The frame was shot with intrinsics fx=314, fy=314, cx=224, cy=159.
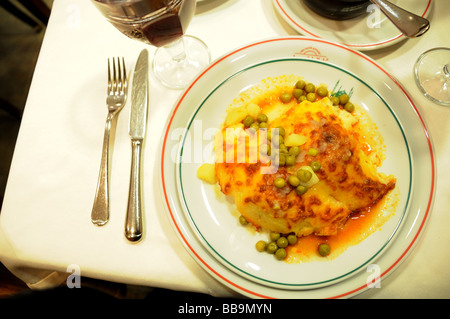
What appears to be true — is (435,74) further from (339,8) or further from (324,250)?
(324,250)

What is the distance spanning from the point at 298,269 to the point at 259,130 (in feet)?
1.96

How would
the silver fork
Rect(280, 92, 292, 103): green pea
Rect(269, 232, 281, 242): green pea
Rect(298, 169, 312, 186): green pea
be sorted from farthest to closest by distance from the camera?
1. Rect(280, 92, 292, 103): green pea
2. the silver fork
3. Rect(269, 232, 281, 242): green pea
4. Rect(298, 169, 312, 186): green pea

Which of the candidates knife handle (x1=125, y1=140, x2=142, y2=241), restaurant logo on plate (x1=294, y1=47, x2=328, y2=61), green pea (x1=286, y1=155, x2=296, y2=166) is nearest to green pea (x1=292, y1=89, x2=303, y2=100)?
restaurant logo on plate (x1=294, y1=47, x2=328, y2=61)

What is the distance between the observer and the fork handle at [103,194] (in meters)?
1.38

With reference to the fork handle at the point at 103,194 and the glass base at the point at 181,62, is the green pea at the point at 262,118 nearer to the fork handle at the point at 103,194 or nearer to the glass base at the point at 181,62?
the glass base at the point at 181,62

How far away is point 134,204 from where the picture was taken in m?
1.35

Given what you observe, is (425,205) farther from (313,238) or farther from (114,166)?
(114,166)

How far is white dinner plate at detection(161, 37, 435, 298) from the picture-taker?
1.19 metres

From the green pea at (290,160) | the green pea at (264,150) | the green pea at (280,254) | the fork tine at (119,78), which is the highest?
the fork tine at (119,78)

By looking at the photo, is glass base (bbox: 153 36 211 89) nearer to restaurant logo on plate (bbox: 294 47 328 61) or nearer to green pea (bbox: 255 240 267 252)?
restaurant logo on plate (bbox: 294 47 328 61)

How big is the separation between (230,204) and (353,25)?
1.07 m

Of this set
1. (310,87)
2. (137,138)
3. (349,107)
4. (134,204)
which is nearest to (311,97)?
(310,87)

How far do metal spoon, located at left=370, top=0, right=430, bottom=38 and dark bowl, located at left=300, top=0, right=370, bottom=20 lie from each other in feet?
0.63

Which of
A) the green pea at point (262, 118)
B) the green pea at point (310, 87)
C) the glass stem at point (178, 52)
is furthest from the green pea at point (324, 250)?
the glass stem at point (178, 52)
